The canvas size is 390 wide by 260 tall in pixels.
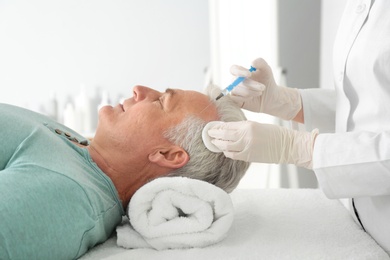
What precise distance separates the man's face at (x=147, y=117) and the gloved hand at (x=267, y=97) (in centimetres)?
14

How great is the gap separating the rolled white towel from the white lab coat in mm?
278

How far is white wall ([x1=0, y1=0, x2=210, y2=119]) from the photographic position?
3758 mm

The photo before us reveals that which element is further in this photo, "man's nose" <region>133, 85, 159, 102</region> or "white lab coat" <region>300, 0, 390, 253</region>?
"man's nose" <region>133, 85, 159, 102</region>

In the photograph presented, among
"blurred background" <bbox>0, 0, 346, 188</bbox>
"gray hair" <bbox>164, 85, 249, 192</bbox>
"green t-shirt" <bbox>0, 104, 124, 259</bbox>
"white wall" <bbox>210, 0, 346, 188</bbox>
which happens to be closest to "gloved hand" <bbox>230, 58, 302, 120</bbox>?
"gray hair" <bbox>164, 85, 249, 192</bbox>

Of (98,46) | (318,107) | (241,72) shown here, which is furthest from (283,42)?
(241,72)

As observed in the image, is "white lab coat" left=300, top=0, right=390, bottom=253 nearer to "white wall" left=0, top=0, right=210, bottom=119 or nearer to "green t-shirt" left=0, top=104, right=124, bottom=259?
"green t-shirt" left=0, top=104, right=124, bottom=259

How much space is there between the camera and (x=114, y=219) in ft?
4.65

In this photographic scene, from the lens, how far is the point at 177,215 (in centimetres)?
136

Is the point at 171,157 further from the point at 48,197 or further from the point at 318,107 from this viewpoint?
the point at 318,107

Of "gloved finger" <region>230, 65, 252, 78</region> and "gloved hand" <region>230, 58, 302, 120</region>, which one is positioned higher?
"gloved finger" <region>230, 65, 252, 78</region>

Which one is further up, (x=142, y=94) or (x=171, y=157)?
(x=142, y=94)

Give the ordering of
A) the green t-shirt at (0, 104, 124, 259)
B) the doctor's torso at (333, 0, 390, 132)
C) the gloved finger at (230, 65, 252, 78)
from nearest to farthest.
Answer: the green t-shirt at (0, 104, 124, 259) → the doctor's torso at (333, 0, 390, 132) → the gloved finger at (230, 65, 252, 78)

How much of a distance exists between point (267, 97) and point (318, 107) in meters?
0.18

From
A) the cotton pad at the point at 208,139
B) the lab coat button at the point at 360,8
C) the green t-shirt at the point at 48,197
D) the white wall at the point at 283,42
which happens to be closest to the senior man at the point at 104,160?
the green t-shirt at the point at 48,197
